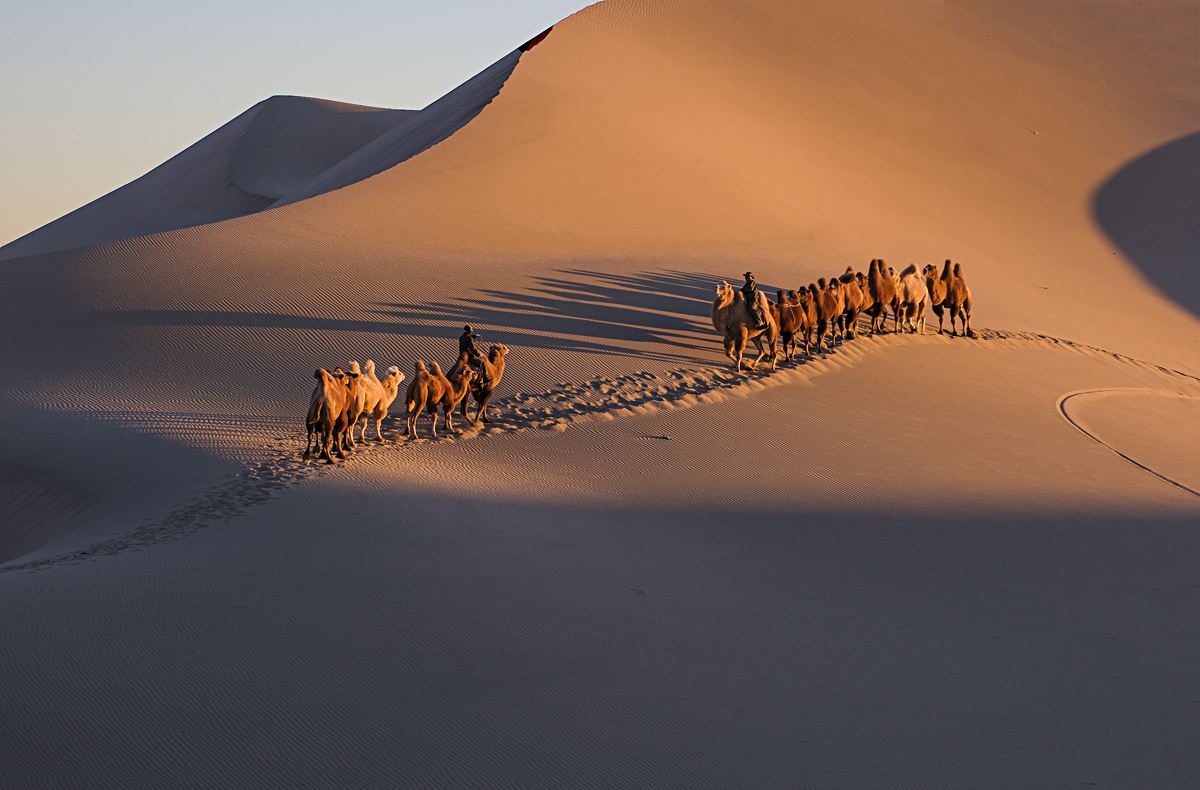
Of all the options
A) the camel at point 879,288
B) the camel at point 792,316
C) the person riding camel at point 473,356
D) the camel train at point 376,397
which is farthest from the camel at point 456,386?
the camel at point 879,288

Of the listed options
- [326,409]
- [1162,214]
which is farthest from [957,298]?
[1162,214]

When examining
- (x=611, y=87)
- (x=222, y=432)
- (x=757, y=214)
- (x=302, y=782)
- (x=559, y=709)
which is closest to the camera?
(x=302, y=782)

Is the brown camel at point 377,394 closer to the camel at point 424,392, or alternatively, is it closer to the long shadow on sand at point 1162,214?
the camel at point 424,392

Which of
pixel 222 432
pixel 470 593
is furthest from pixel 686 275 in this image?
pixel 470 593

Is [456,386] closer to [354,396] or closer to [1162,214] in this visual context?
[354,396]

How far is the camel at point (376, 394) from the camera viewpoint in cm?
1410

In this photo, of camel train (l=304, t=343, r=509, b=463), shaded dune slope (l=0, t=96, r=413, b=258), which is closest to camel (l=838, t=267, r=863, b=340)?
camel train (l=304, t=343, r=509, b=463)

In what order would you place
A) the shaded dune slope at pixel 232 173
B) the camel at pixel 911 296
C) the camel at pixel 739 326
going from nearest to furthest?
the camel at pixel 739 326 → the camel at pixel 911 296 → the shaded dune slope at pixel 232 173

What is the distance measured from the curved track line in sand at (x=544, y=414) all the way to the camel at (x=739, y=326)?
0.30m

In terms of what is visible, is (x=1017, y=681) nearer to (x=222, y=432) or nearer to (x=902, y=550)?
(x=902, y=550)

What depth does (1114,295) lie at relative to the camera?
109 feet

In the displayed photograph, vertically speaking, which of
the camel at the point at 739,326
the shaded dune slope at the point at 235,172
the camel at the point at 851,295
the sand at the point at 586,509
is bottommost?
the sand at the point at 586,509

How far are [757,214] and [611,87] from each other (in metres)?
8.94

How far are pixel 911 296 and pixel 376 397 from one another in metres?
Result: 10.5
